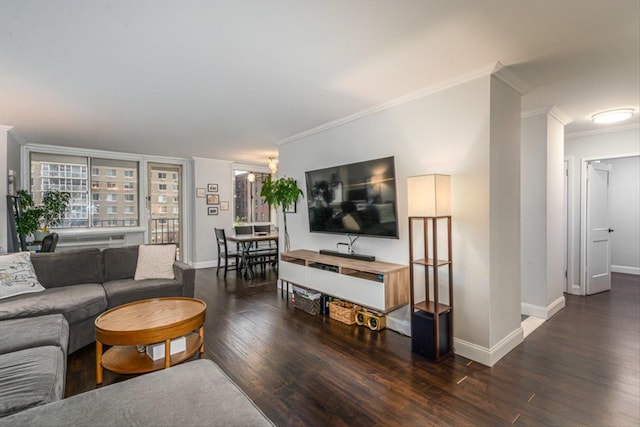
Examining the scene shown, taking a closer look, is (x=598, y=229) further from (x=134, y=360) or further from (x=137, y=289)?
(x=137, y=289)

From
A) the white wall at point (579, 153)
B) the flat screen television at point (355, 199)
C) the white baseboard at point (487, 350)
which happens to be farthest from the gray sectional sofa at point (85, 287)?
the white wall at point (579, 153)

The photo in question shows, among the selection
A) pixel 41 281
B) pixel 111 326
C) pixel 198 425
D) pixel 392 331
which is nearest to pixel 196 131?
pixel 41 281

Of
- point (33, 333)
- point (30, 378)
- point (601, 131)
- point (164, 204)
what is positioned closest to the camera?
point (30, 378)

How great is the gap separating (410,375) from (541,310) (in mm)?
2325

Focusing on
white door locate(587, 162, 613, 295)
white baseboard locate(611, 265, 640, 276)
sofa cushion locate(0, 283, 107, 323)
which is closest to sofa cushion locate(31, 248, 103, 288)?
sofa cushion locate(0, 283, 107, 323)

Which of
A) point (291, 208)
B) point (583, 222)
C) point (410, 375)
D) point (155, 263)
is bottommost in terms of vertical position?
point (410, 375)

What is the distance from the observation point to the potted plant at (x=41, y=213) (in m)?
4.47

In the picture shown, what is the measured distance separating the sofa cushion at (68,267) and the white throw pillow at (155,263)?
1.35 ft

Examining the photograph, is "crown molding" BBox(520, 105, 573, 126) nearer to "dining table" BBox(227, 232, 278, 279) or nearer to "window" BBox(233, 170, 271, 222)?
"dining table" BBox(227, 232, 278, 279)

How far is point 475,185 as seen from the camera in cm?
264

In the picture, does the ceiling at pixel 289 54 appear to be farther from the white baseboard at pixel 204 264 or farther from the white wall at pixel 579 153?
the white baseboard at pixel 204 264

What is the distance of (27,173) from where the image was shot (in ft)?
17.3

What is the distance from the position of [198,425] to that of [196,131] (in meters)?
4.16

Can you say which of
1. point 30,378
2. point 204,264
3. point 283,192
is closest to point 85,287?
point 30,378
